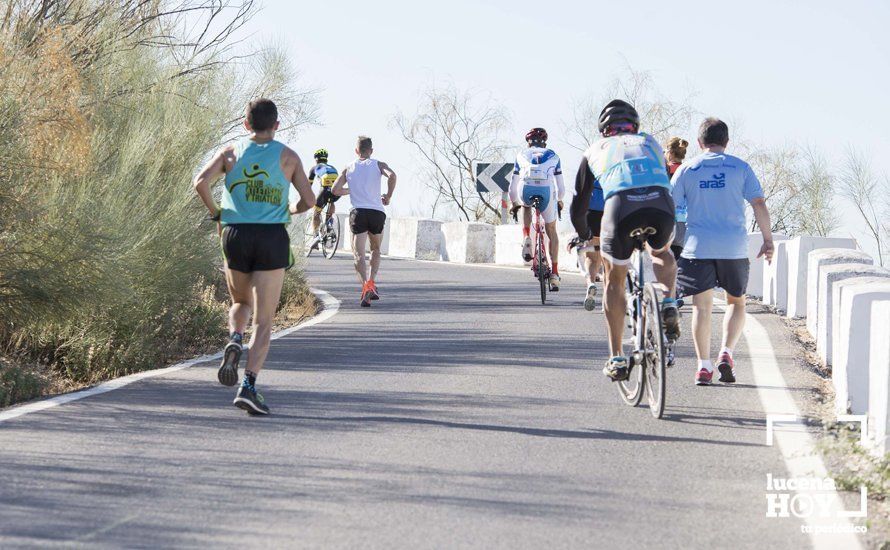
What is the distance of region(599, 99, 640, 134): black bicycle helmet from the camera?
921 centimetres

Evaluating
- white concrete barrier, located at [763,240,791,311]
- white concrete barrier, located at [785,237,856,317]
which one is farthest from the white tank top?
white concrete barrier, located at [785,237,856,317]

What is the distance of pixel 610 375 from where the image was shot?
30.6ft

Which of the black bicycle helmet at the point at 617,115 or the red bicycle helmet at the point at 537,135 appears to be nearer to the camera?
the black bicycle helmet at the point at 617,115

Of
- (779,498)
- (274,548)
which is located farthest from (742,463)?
(274,548)

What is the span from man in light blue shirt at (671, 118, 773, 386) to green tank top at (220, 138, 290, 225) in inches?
119

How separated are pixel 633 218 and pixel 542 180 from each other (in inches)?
339

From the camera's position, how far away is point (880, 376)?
7.43m

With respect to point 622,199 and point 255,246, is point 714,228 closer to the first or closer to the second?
point 622,199

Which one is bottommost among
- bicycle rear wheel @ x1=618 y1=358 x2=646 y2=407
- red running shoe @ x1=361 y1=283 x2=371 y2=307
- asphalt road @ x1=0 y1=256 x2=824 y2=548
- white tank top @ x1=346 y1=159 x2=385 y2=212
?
asphalt road @ x1=0 y1=256 x2=824 y2=548

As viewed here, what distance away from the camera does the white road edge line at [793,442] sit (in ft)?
19.4

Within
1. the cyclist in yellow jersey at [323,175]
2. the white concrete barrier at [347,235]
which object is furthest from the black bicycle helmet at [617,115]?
the white concrete barrier at [347,235]

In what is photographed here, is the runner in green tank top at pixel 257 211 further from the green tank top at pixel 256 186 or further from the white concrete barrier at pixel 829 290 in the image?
the white concrete barrier at pixel 829 290

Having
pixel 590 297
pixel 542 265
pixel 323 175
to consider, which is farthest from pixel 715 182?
pixel 323 175

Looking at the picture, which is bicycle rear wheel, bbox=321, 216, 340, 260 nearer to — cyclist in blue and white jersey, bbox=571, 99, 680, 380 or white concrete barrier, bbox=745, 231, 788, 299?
white concrete barrier, bbox=745, 231, 788, 299
